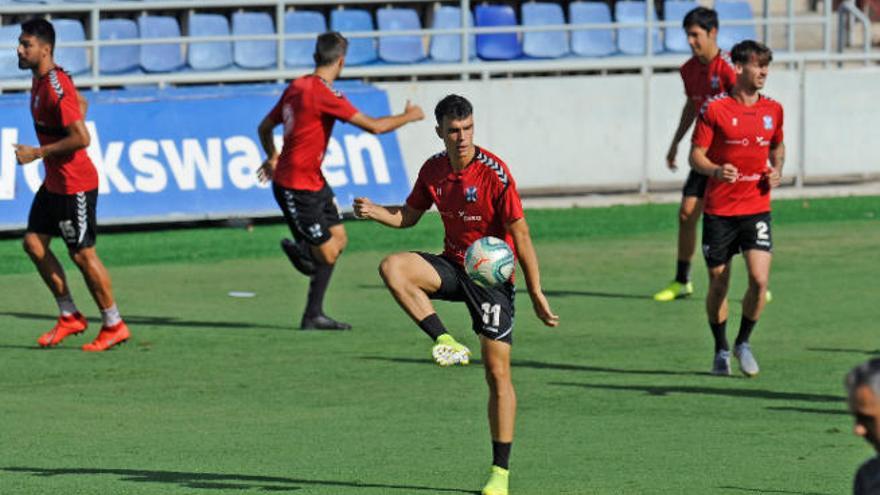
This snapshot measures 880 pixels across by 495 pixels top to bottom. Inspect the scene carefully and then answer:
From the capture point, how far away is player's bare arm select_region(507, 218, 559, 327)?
9781mm

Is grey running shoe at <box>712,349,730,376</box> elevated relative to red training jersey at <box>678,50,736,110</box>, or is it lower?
lower

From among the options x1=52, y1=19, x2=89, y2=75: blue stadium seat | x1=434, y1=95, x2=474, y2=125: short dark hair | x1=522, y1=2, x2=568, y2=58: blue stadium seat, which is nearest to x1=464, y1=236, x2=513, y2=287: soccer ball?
x1=434, y1=95, x2=474, y2=125: short dark hair

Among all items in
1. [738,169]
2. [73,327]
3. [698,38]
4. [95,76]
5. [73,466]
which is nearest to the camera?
[73,466]

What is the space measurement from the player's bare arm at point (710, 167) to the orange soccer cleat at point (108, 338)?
482 cm

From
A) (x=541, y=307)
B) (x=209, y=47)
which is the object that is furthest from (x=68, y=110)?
(x=209, y=47)

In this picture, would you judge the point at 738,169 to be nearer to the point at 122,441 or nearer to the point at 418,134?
the point at 122,441

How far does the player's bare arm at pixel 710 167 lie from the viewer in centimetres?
1296

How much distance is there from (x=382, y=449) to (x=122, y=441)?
5.31 ft

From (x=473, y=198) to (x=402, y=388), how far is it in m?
3.42

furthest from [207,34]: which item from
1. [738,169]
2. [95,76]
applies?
[738,169]

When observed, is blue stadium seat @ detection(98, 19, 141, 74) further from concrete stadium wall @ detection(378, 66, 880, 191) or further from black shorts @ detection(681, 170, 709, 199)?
black shorts @ detection(681, 170, 709, 199)

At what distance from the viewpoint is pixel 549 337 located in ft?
51.2

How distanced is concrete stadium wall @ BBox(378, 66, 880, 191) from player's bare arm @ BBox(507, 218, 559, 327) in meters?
14.0

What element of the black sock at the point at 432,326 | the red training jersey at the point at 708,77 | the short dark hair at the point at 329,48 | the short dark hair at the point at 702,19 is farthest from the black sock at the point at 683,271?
the black sock at the point at 432,326
